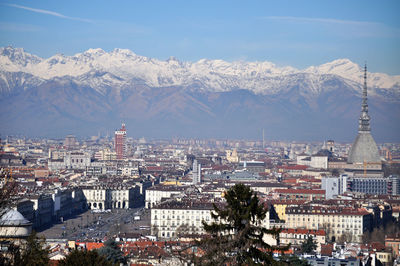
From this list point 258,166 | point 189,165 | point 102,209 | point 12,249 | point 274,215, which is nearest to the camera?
point 12,249

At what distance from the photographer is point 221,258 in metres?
14.3

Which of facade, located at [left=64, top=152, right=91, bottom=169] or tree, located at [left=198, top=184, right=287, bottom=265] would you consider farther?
facade, located at [left=64, top=152, right=91, bottom=169]

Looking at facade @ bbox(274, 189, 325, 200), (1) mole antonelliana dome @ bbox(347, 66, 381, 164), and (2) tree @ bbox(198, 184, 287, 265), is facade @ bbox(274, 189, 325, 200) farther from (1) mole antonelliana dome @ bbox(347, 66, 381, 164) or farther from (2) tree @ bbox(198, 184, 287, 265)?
(2) tree @ bbox(198, 184, 287, 265)

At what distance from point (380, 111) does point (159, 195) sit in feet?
346

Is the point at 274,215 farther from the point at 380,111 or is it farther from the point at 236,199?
the point at 380,111

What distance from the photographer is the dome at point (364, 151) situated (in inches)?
3915

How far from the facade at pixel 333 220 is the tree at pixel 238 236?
115 feet

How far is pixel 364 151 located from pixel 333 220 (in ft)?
169

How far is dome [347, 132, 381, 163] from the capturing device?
9944cm

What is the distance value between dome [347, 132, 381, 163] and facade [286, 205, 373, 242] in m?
46.6

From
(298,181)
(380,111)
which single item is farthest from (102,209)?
(380,111)

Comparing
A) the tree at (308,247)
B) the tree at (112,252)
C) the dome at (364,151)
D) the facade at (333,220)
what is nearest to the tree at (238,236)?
the tree at (112,252)

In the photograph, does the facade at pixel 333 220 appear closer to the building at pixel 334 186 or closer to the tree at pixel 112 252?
the building at pixel 334 186

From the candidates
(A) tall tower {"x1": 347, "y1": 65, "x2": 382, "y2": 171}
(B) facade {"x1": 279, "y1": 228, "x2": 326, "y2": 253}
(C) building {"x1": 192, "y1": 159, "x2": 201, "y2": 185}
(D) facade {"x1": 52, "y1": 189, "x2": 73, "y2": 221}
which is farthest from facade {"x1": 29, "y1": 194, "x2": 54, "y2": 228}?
(A) tall tower {"x1": 347, "y1": 65, "x2": 382, "y2": 171}
